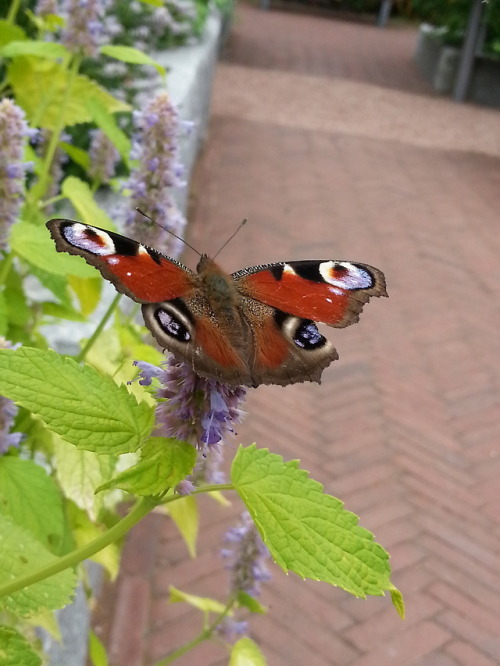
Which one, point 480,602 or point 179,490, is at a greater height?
point 179,490

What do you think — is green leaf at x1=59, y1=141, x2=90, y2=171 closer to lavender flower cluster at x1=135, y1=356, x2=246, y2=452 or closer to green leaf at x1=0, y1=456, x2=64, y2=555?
green leaf at x1=0, y1=456, x2=64, y2=555

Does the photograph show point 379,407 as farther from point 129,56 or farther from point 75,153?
point 129,56

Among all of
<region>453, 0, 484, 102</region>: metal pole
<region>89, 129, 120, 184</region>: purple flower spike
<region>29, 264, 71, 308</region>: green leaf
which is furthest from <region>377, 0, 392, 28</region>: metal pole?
<region>29, 264, 71, 308</region>: green leaf

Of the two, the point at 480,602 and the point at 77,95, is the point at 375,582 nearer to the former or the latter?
the point at 77,95

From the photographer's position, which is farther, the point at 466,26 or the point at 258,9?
the point at 258,9

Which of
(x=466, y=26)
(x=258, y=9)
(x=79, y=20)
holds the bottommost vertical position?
(x=258, y=9)

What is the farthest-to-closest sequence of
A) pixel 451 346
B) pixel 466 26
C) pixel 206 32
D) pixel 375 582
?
1. pixel 466 26
2. pixel 206 32
3. pixel 451 346
4. pixel 375 582

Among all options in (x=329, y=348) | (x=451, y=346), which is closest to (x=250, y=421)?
(x=451, y=346)

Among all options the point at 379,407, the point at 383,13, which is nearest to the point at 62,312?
the point at 379,407
